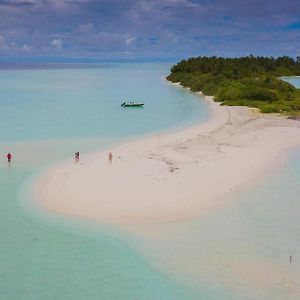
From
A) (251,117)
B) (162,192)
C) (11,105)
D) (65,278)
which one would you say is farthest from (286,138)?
(11,105)

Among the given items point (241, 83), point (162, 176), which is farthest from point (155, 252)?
point (241, 83)

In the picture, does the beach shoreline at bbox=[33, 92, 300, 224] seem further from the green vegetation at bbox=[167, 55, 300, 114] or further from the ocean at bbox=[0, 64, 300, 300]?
the green vegetation at bbox=[167, 55, 300, 114]

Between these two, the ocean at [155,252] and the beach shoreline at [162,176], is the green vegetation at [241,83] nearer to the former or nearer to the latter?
the beach shoreline at [162,176]

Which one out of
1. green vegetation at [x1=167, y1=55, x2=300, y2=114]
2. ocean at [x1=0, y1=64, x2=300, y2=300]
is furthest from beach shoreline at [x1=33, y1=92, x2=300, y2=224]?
green vegetation at [x1=167, y1=55, x2=300, y2=114]

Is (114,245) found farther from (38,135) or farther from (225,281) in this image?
(38,135)

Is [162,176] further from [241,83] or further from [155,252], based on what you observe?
[241,83]

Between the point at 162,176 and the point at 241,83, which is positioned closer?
the point at 162,176
